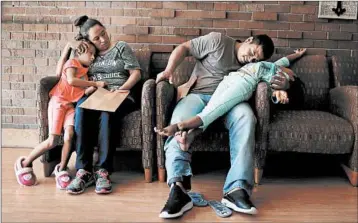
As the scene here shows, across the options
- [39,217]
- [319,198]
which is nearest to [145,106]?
[39,217]

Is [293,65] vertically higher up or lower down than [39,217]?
higher up

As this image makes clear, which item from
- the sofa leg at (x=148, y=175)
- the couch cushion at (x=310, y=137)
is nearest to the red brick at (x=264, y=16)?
the couch cushion at (x=310, y=137)

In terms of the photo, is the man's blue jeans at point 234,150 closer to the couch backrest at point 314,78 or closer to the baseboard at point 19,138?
the couch backrest at point 314,78

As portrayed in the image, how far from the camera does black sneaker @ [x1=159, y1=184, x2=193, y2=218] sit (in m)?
1.80

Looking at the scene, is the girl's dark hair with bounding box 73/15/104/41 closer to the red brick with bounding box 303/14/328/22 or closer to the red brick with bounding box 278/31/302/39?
the red brick with bounding box 278/31/302/39

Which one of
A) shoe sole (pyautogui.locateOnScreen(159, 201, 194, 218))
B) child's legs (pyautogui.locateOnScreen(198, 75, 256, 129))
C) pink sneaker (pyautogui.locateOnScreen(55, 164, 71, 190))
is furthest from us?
pink sneaker (pyautogui.locateOnScreen(55, 164, 71, 190))

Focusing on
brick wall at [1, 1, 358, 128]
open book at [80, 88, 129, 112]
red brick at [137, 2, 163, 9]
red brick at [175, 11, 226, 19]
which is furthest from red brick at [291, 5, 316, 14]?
open book at [80, 88, 129, 112]

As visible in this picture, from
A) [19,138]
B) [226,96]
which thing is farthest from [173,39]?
[19,138]

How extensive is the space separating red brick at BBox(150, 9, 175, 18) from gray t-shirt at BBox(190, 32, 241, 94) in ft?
2.05

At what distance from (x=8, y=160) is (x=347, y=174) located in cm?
229

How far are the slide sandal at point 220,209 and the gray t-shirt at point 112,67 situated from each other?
98cm

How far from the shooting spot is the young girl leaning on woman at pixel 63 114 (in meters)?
2.20

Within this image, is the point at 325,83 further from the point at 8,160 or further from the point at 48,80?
the point at 8,160

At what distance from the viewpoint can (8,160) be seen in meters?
2.64
